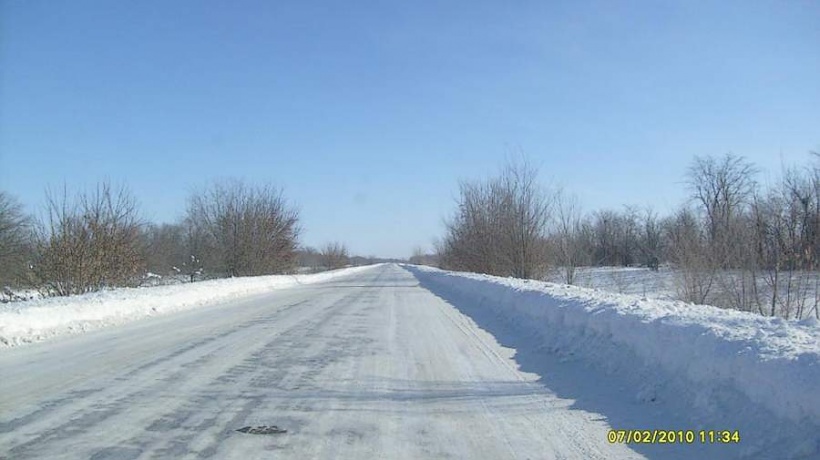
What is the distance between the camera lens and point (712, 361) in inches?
263

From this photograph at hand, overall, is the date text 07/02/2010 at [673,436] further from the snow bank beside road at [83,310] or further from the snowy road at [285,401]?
the snow bank beside road at [83,310]

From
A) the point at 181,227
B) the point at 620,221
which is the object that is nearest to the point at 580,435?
the point at 181,227

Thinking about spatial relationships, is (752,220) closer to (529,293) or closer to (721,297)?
(721,297)

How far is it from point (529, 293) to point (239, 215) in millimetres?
39238

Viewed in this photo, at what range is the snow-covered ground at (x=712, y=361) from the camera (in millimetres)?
5219

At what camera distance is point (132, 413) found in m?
6.49

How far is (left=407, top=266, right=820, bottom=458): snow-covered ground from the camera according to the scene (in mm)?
5219

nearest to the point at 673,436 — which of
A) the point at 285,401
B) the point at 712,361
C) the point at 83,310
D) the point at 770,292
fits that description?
the point at 712,361

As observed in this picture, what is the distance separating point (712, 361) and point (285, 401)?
4.93m

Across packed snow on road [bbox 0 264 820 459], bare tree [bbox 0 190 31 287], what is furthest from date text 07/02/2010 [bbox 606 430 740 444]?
bare tree [bbox 0 190 31 287]

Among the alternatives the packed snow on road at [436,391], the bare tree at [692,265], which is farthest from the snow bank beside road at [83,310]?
the bare tree at [692,265]

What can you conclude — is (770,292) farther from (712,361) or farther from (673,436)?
(673,436)

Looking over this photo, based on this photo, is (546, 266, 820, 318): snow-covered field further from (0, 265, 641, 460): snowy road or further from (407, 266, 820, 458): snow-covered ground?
(0, 265, 641, 460): snowy road

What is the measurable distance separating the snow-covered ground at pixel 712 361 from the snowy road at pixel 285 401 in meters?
1.13
